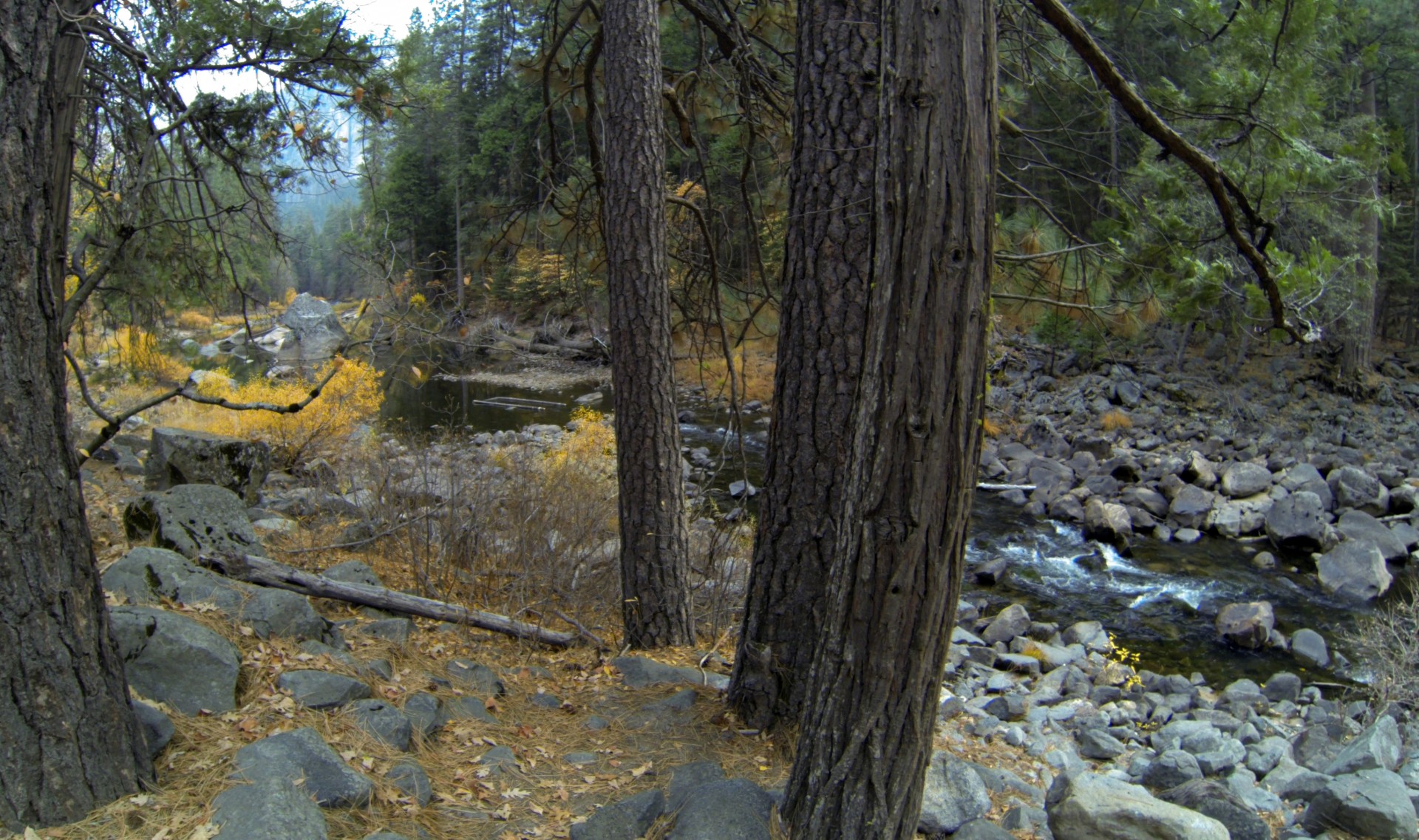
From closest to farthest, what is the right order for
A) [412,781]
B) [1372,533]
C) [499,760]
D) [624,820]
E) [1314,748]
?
[624,820] → [412,781] → [499,760] → [1314,748] → [1372,533]

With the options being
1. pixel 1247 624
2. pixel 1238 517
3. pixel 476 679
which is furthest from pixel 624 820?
pixel 1238 517

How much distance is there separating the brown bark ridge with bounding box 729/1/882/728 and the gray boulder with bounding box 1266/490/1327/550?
33.6ft

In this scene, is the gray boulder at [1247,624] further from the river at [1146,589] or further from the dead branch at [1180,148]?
the dead branch at [1180,148]

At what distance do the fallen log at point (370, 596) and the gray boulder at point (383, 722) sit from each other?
1772 millimetres

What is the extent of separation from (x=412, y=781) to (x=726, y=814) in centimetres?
124

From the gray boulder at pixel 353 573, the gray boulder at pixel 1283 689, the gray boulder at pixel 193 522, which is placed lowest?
the gray boulder at pixel 1283 689

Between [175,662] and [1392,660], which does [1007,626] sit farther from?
[175,662]

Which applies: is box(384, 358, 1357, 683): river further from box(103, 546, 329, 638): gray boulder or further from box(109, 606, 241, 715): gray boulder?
box(109, 606, 241, 715): gray boulder

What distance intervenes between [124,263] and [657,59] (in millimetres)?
3890

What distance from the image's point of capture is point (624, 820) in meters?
3.28

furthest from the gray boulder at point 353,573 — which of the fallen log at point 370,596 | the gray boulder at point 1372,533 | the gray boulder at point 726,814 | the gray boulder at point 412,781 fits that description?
the gray boulder at point 1372,533

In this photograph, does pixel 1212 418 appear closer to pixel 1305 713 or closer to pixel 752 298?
pixel 1305 713

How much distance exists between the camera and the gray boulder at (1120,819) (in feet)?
11.3

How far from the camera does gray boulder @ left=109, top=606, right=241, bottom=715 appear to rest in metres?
3.41
